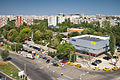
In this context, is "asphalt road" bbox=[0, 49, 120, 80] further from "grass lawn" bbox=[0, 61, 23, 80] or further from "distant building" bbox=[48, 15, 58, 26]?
"distant building" bbox=[48, 15, 58, 26]

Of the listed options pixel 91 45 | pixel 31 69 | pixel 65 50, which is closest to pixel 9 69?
pixel 31 69

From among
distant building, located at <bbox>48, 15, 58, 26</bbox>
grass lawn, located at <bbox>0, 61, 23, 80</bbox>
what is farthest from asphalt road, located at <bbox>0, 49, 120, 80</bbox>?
distant building, located at <bbox>48, 15, 58, 26</bbox>

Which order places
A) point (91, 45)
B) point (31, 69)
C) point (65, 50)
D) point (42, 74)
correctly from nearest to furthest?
point (42, 74) < point (31, 69) < point (65, 50) < point (91, 45)

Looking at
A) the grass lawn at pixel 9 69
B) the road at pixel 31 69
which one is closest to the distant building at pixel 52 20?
the road at pixel 31 69

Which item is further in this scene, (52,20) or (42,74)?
(52,20)

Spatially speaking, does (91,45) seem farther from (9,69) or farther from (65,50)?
(9,69)

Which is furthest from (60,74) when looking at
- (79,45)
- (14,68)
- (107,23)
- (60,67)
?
(107,23)

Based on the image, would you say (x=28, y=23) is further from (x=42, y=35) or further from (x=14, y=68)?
(x=14, y=68)
